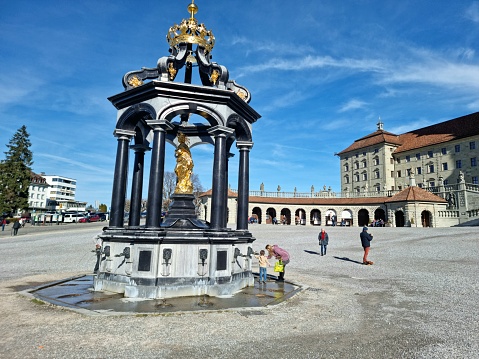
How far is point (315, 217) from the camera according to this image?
60406mm

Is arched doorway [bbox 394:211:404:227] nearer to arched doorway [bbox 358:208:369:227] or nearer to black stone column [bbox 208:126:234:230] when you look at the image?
arched doorway [bbox 358:208:369:227]

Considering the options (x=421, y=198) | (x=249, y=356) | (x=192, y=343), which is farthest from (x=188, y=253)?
(x=421, y=198)

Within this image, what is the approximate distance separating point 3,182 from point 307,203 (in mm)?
51555

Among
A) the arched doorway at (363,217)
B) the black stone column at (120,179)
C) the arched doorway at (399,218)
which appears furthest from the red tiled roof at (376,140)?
the black stone column at (120,179)

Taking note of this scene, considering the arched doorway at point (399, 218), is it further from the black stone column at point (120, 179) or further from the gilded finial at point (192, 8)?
the black stone column at point (120, 179)

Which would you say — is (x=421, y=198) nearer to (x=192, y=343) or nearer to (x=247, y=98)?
(x=247, y=98)

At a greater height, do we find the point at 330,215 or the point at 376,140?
the point at 376,140

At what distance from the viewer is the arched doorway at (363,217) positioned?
185ft

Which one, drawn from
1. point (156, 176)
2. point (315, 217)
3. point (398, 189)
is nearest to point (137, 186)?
point (156, 176)

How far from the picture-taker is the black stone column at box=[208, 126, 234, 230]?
30.7 feet

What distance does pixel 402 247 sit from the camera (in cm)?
2180

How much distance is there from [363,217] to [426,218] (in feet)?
43.9

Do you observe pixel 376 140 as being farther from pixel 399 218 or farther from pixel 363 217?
pixel 399 218

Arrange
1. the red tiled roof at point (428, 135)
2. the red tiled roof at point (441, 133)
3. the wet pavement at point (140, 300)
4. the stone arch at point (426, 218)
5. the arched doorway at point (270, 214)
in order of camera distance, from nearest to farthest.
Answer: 1. the wet pavement at point (140, 300)
2. the stone arch at point (426, 218)
3. the arched doorway at point (270, 214)
4. the red tiled roof at point (441, 133)
5. the red tiled roof at point (428, 135)
